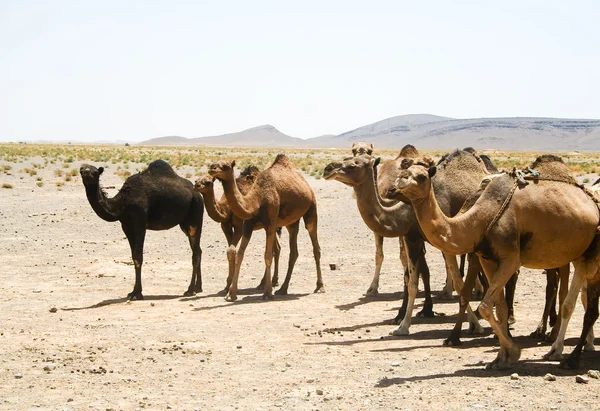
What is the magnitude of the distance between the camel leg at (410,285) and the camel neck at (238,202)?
383 cm

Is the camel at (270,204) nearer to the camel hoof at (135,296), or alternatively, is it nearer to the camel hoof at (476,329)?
the camel hoof at (135,296)

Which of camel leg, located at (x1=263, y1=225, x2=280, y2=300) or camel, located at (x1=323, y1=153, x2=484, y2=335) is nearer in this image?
camel, located at (x1=323, y1=153, x2=484, y2=335)

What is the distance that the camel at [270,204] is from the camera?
14914 mm

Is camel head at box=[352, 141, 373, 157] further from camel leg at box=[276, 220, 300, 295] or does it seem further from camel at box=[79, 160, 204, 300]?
camel at box=[79, 160, 204, 300]

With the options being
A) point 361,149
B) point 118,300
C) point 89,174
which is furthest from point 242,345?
point 361,149

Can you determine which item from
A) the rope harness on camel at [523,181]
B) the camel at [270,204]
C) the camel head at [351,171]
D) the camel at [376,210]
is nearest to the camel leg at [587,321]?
the rope harness on camel at [523,181]

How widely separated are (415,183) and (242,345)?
3.32 meters

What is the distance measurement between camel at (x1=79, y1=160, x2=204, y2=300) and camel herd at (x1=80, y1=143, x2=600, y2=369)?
0.06 ft

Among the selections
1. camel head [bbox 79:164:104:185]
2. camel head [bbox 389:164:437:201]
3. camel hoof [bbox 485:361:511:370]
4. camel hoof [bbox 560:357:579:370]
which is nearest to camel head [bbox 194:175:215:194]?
camel head [bbox 79:164:104:185]

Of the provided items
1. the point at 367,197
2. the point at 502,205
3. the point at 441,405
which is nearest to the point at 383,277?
the point at 367,197

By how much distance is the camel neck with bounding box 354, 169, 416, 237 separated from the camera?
39.1 ft

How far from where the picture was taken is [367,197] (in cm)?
1202

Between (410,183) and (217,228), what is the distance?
16380mm

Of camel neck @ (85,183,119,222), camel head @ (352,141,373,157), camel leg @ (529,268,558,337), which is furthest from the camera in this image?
camel head @ (352,141,373,157)
